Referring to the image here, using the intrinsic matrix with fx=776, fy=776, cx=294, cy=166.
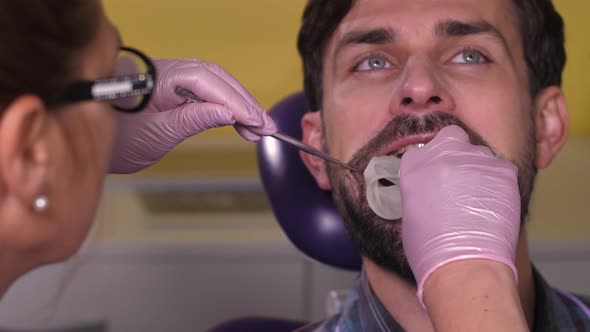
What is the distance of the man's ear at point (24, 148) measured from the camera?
0.78 metres

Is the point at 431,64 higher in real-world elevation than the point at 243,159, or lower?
higher

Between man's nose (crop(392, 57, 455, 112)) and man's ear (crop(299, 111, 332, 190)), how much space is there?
27 centimetres

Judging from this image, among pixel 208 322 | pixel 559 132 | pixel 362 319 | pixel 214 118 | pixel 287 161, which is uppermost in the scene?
pixel 214 118

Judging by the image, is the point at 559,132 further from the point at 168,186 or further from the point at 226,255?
the point at 168,186

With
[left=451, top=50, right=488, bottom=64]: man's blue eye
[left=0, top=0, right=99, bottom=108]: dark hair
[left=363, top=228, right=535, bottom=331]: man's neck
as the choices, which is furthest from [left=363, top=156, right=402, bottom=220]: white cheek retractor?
[left=0, top=0, right=99, bottom=108]: dark hair

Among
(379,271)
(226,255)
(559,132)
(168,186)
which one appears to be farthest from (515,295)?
(168,186)

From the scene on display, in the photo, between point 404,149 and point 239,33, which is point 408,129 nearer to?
point 404,149

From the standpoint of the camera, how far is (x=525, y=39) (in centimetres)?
150

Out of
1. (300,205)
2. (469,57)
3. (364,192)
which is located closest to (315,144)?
(300,205)

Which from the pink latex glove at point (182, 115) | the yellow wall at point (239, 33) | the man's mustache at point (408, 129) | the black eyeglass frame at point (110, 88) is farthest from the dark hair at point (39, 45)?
the yellow wall at point (239, 33)

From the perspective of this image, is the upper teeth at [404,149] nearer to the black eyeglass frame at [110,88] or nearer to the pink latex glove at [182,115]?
the pink latex glove at [182,115]

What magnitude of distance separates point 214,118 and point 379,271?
17.0 inches

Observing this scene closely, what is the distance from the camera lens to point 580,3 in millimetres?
2473

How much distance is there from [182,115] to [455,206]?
0.48 metres
